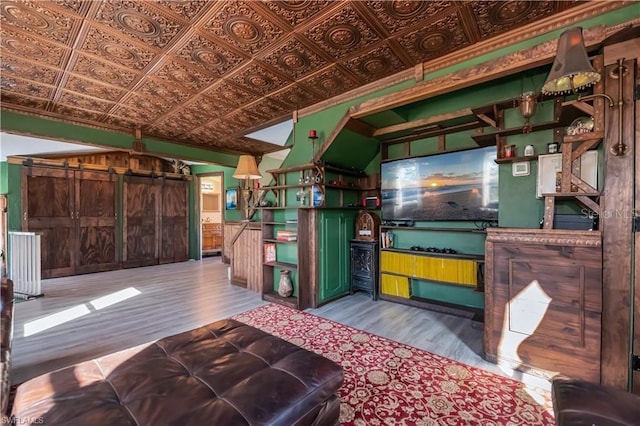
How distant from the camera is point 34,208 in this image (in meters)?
5.36

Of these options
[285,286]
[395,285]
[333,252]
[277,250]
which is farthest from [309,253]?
[395,285]

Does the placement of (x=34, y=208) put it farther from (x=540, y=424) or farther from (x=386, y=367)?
(x=540, y=424)

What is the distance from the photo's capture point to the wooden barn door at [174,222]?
7.17 m

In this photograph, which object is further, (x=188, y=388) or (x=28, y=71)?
(x=28, y=71)

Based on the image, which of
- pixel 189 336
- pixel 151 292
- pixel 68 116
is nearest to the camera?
pixel 189 336

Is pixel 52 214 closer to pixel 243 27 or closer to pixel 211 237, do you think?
pixel 211 237

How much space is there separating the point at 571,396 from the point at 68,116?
6328 millimetres

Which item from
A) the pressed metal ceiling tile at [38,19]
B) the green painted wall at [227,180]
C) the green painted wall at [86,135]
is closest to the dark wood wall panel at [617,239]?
the pressed metal ceiling tile at [38,19]

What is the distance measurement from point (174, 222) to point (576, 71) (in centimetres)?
810

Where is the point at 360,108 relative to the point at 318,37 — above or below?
below

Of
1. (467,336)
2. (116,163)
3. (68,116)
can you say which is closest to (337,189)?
(467,336)

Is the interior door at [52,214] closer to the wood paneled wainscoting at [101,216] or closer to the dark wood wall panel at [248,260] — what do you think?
the wood paneled wainscoting at [101,216]

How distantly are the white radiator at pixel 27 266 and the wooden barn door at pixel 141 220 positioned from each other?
6.93 feet

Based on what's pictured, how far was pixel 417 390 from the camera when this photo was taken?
6.41 ft
